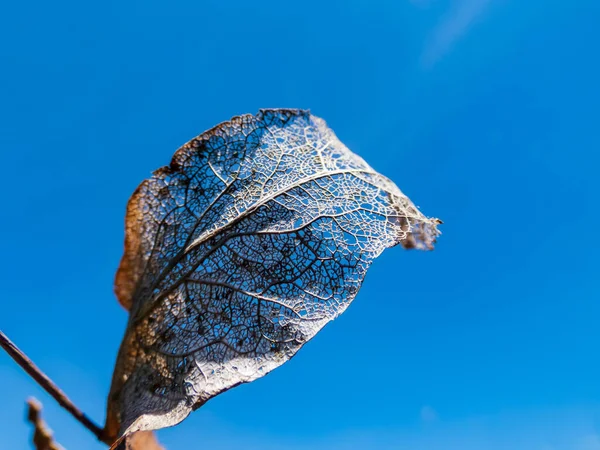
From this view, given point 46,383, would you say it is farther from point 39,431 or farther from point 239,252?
point 239,252

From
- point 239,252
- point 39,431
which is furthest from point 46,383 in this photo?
point 239,252

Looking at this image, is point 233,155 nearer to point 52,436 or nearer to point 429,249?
point 429,249

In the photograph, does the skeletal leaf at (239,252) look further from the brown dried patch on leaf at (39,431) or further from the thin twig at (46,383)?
the brown dried patch on leaf at (39,431)

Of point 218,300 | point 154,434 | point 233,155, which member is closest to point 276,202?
point 233,155

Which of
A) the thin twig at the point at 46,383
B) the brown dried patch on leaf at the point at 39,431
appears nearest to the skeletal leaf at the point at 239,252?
the thin twig at the point at 46,383

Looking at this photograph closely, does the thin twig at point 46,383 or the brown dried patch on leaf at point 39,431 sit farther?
the thin twig at point 46,383

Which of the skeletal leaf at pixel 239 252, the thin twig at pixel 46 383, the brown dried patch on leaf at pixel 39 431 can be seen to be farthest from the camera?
the skeletal leaf at pixel 239 252

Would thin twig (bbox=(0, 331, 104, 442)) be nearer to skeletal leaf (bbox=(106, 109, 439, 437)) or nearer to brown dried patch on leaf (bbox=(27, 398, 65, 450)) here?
skeletal leaf (bbox=(106, 109, 439, 437))
